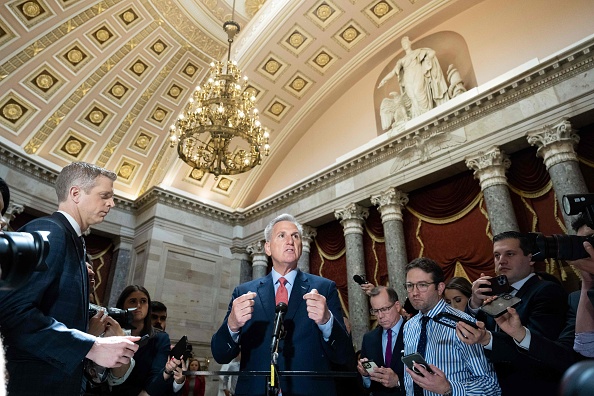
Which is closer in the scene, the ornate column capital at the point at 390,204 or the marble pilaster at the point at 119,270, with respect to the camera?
the ornate column capital at the point at 390,204

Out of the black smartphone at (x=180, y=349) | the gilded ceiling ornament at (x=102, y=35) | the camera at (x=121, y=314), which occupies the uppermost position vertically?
the gilded ceiling ornament at (x=102, y=35)

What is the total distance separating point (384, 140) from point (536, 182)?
10.2 feet

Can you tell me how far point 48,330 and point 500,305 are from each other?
1948 millimetres

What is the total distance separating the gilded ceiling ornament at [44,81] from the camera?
964 cm

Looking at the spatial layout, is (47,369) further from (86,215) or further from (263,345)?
(263,345)

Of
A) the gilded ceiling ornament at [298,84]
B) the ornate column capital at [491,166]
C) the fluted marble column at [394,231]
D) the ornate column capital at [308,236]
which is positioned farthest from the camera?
the gilded ceiling ornament at [298,84]

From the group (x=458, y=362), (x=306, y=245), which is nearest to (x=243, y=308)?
(x=458, y=362)

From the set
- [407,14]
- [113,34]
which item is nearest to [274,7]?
[407,14]

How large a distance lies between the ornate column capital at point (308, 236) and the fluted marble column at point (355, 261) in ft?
4.00

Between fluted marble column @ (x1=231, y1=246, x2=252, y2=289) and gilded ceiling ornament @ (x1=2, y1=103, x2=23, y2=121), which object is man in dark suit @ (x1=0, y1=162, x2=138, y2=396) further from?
fluted marble column @ (x1=231, y1=246, x2=252, y2=289)

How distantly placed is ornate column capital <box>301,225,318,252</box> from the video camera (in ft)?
28.0

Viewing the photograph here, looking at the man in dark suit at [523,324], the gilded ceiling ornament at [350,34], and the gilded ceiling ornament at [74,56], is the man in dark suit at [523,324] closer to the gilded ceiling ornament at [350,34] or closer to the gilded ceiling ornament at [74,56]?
the gilded ceiling ornament at [350,34]

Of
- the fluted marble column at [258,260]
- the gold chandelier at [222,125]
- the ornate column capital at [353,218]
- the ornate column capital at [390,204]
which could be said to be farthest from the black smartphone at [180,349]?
the fluted marble column at [258,260]

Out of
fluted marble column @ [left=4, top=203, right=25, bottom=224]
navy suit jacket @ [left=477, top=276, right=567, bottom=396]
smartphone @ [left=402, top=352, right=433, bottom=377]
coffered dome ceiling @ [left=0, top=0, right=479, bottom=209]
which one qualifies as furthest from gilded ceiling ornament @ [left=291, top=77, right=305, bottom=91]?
Answer: smartphone @ [left=402, top=352, right=433, bottom=377]
